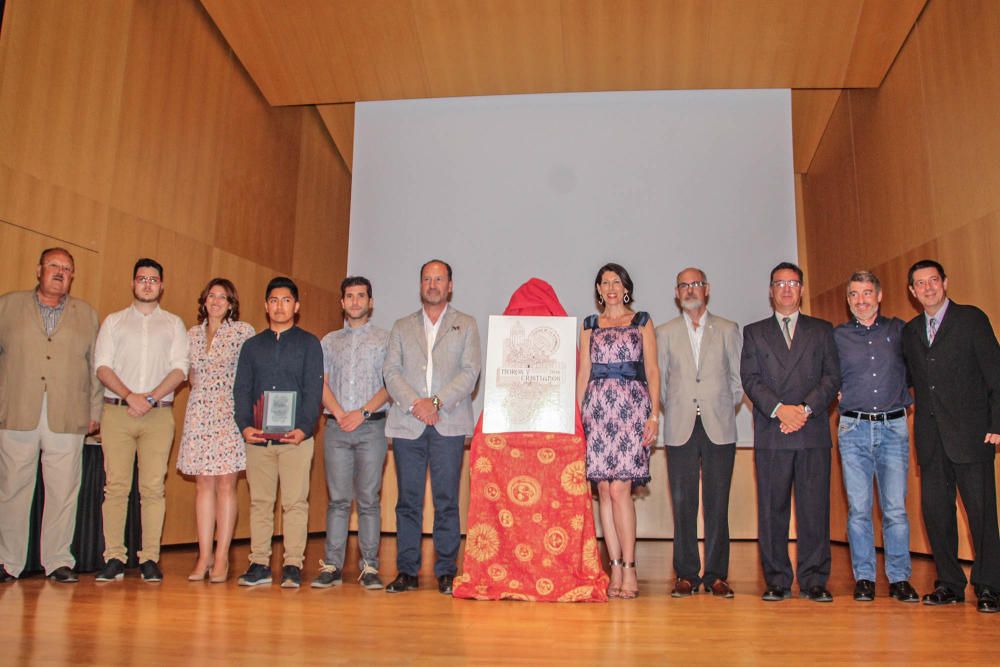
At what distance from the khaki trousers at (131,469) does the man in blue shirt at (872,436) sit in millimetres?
3613

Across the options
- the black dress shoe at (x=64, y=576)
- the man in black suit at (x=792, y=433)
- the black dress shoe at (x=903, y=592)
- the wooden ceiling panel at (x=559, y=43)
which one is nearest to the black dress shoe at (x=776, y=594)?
the man in black suit at (x=792, y=433)

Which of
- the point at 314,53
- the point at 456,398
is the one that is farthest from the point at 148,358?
the point at 314,53

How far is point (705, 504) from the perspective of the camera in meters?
3.82

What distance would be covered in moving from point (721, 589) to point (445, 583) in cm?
137

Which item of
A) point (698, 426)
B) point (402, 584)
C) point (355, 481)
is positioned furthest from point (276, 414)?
point (698, 426)

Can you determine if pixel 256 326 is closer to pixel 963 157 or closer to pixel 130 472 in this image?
pixel 130 472

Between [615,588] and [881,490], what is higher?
[881,490]

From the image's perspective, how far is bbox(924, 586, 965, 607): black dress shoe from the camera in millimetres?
3527

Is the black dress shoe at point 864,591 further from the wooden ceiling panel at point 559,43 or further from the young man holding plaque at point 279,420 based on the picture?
the wooden ceiling panel at point 559,43

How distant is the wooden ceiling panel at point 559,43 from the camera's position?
5648mm

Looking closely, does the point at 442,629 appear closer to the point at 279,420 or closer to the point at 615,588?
the point at 615,588

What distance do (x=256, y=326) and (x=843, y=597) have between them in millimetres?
4770

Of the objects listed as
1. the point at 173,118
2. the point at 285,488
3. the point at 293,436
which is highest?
the point at 173,118

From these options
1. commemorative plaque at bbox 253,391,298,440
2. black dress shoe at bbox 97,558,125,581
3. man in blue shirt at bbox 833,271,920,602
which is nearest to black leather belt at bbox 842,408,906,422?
man in blue shirt at bbox 833,271,920,602
